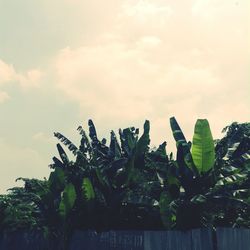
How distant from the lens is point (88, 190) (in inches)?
587

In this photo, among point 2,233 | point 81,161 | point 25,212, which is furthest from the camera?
point 2,233

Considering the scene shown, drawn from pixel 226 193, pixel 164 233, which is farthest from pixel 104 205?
pixel 226 193

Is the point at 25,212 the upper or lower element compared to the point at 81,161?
lower

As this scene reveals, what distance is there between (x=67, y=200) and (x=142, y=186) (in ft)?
7.92

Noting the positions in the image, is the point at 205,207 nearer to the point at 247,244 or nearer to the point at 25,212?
the point at 247,244

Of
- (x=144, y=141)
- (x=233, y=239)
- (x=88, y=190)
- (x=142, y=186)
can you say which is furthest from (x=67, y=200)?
(x=233, y=239)

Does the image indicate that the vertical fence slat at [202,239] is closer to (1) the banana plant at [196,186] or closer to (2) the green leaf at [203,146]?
(1) the banana plant at [196,186]

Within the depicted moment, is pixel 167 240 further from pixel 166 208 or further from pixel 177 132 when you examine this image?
pixel 177 132

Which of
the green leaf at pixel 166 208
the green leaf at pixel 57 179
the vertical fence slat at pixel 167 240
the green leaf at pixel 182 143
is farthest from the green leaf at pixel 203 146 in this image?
the green leaf at pixel 57 179

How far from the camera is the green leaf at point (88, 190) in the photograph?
14.8m

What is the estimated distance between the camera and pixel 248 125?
2030 centimetres

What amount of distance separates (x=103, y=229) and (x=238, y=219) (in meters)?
4.32

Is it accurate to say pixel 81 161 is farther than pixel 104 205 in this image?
Yes

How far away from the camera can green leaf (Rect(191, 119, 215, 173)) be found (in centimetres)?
1298
